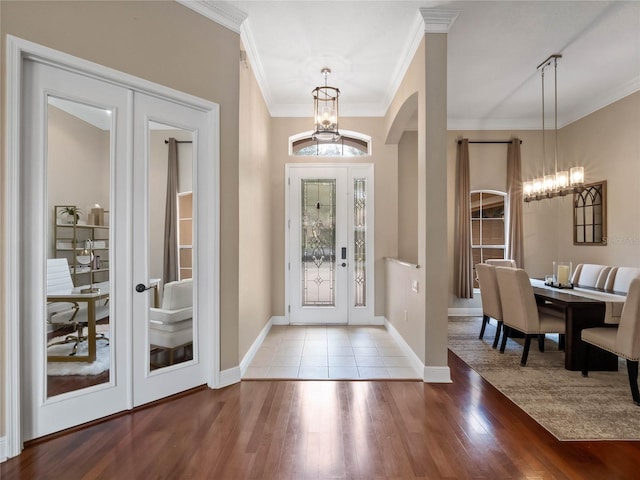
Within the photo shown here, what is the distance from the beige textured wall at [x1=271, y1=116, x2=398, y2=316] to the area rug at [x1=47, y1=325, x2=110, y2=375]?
9.24 ft

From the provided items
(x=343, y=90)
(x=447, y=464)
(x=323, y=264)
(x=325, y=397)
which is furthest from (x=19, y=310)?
(x=343, y=90)

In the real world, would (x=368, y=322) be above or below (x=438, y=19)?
below

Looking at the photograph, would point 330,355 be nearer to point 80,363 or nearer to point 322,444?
point 322,444

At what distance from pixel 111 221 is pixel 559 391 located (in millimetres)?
3880

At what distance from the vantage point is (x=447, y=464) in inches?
75.2

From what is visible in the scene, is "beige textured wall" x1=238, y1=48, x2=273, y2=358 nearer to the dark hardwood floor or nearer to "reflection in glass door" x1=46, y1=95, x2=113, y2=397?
Answer: the dark hardwood floor

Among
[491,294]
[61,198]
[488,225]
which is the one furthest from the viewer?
[488,225]

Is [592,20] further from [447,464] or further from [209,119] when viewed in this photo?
[447,464]

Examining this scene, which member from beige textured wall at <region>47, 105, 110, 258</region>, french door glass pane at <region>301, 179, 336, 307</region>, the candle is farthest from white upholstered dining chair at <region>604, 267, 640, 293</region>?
beige textured wall at <region>47, 105, 110, 258</region>

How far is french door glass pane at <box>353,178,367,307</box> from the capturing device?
5.13 meters

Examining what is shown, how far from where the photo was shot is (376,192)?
5.09 metres

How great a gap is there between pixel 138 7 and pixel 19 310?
2263mm

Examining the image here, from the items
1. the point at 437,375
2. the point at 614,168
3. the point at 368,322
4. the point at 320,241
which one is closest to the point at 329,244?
the point at 320,241

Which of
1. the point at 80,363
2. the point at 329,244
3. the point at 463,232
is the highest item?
the point at 463,232
